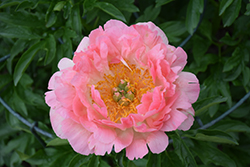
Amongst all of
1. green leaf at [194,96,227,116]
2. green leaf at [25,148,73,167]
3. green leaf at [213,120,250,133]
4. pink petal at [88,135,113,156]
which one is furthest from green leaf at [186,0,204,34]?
green leaf at [25,148,73,167]

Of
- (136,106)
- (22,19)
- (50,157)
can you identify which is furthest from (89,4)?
(50,157)

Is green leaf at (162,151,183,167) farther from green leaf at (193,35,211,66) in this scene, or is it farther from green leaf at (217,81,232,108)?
green leaf at (193,35,211,66)

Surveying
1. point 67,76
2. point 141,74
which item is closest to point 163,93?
point 141,74

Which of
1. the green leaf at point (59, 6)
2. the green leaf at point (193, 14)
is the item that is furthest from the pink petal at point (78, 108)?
the green leaf at point (193, 14)

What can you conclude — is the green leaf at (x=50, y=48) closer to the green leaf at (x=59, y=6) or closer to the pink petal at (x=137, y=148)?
the green leaf at (x=59, y=6)

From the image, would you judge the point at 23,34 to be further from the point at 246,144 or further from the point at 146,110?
the point at 246,144
